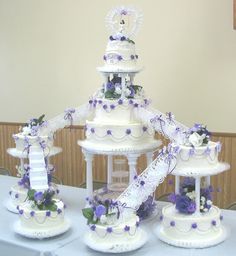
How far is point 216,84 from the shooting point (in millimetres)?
4285

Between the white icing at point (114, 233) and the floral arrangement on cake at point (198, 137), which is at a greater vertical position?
the floral arrangement on cake at point (198, 137)

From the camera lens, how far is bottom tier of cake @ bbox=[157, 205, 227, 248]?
97.2 inches

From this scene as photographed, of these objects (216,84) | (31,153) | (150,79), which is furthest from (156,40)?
(31,153)

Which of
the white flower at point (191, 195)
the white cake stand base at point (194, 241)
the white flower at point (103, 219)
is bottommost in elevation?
the white cake stand base at point (194, 241)

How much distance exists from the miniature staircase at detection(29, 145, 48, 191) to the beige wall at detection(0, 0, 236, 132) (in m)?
1.99

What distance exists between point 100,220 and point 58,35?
3.30 meters

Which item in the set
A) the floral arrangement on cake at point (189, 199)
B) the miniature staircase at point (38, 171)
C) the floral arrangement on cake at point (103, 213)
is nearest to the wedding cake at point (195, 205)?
the floral arrangement on cake at point (189, 199)

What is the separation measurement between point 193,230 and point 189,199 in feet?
0.63

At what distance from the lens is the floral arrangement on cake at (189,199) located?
2543mm

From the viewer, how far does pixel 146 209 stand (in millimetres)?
3012

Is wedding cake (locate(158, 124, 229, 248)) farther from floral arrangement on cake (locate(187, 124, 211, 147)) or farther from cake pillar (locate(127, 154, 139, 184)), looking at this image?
cake pillar (locate(127, 154, 139, 184))

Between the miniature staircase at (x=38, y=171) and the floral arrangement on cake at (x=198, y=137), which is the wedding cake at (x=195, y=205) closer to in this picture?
the floral arrangement on cake at (x=198, y=137)

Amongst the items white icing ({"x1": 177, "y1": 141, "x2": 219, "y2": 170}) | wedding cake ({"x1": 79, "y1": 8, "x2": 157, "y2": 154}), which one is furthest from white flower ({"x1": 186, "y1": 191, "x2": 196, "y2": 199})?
wedding cake ({"x1": 79, "y1": 8, "x2": 157, "y2": 154})

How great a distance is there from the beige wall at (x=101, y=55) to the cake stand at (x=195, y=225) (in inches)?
74.9
